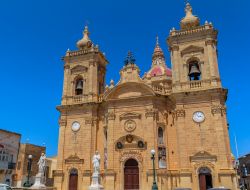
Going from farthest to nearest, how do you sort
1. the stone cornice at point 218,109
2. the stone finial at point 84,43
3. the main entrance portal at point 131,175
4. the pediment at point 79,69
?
the stone finial at point 84,43 < the pediment at point 79,69 < the main entrance portal at point 131,175 < the stone cornice at point 218,109

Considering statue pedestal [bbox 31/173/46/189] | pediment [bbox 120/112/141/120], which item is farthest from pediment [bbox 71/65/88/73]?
statue pedestal [bbox 31/173/46/189]

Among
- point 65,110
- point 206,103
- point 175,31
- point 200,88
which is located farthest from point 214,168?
point 65,110

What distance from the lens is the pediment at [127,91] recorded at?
1060 inches

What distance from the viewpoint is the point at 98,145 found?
90.9 ft

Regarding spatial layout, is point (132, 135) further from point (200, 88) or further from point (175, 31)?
point (175, 31)

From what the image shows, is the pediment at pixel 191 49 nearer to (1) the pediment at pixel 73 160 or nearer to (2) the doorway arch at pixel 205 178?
(2) the doorway arch at pixel 205 178

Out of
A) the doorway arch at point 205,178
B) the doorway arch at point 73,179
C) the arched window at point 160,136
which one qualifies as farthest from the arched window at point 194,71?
the doorway arch at point 73,179

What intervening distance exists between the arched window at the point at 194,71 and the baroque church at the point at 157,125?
0.10m

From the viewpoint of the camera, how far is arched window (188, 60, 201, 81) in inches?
1047

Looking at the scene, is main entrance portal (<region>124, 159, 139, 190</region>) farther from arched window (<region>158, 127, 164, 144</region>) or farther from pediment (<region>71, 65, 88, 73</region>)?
pediment (<region>71, 65, 88, 73</region>)

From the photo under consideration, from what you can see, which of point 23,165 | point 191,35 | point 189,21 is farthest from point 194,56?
point 23,165

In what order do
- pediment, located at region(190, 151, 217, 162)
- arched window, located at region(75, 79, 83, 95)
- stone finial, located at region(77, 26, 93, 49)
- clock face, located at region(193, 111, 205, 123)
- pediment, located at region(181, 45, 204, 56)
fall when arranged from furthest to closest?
stone finial, located at region(77, 26, 93, 49) → arched window, located at region(75, 79, 83, 95) → pediment, located at region(181, 45, 204, 56) → clock face, located at region(193, 111, 205, 123) → pediment, located at region(190, 151, 217, 162)

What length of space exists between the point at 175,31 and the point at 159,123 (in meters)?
9.48

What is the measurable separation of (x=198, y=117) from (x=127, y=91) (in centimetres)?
738
